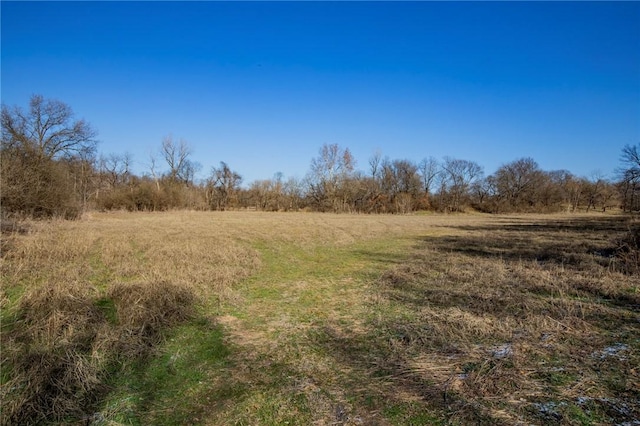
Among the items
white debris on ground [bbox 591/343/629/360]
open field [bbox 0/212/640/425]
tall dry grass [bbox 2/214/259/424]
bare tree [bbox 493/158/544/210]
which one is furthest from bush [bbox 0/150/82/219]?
bare tree [bbox 493/158/544/210]

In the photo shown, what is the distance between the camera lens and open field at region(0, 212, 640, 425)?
342 cm

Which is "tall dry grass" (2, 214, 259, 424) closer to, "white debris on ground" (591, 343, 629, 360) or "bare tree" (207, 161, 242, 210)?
"white debris on ground" (591, 343, 629, 360)

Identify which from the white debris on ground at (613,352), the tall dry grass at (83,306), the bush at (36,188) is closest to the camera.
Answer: the tall dry grass at (83,306)

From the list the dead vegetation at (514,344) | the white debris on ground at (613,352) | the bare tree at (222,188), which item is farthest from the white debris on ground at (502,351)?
the bare tree at (222,188)

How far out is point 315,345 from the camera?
5.02 meters

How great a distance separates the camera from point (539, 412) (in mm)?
3193

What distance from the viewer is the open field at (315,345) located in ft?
11.2

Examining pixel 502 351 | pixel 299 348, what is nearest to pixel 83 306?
pixel 299 348

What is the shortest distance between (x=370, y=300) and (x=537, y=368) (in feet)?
12.0

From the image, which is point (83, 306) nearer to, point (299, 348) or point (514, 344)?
point (299, 348)

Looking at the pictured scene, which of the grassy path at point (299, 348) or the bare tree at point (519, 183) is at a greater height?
the bare tree at point (519, 183)

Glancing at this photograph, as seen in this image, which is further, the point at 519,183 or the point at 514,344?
the point at 519,183

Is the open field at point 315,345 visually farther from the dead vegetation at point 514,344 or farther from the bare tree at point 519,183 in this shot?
the bare tree at point 519,183

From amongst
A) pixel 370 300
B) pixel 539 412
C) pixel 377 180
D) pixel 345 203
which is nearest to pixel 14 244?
pixel 370 300
